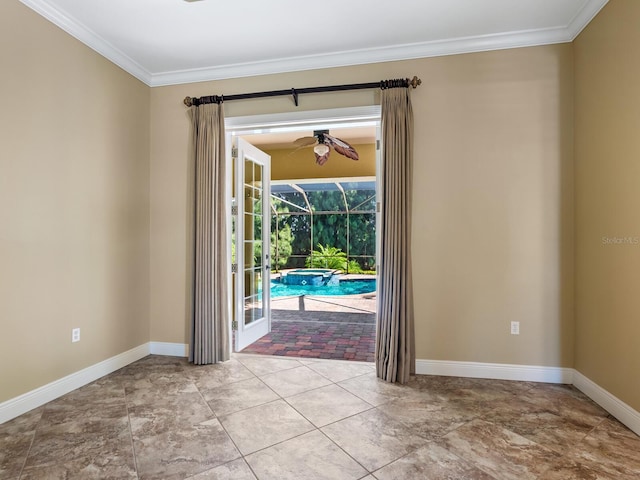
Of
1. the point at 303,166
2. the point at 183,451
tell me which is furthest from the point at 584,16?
the point at 303,166

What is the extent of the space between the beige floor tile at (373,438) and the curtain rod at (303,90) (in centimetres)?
276

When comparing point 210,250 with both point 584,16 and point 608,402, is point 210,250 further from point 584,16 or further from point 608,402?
point 584,16

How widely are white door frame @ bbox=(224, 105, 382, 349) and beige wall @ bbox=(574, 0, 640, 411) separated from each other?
1646mm

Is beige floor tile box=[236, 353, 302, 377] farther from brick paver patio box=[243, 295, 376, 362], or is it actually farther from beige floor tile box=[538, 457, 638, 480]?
beige floor tile box=[538, 457, 638, 480]

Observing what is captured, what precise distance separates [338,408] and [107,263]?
7.94ft

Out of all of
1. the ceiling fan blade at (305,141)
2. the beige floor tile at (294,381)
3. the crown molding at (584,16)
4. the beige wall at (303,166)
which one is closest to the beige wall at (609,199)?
the crown molding at (584,16)

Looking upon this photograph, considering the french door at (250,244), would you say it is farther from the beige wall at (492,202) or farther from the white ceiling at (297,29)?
the beige wall at (492,202)

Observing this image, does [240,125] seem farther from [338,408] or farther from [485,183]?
[338,408]

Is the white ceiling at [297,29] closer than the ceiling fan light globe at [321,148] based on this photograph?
Yes

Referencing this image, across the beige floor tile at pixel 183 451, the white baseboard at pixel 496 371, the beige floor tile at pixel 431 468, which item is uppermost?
the white baseboard at pixel 496 371

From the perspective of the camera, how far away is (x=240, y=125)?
3625 millimetres

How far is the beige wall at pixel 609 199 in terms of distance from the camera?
7.36 feet

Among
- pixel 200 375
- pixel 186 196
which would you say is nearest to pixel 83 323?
pixel 200 375

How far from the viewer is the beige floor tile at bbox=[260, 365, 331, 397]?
9.35 feet
